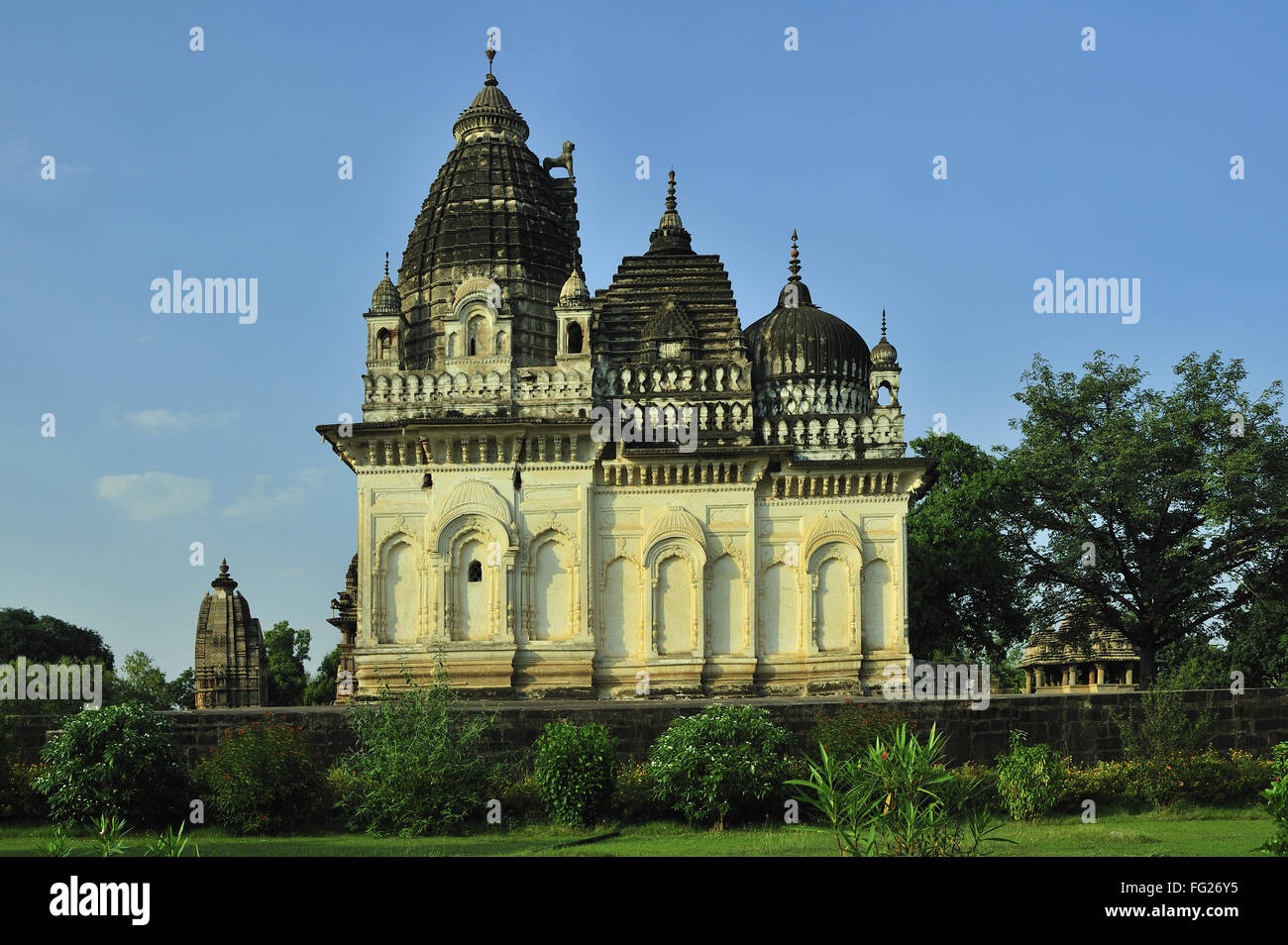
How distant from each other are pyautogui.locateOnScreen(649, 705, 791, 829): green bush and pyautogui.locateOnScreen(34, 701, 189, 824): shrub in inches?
294

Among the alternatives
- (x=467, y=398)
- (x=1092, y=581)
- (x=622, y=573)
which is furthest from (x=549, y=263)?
(x=1092, y=581)

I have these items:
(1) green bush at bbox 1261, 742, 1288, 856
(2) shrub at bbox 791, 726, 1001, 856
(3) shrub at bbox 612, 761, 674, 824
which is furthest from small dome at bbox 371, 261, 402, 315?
(1) green bush at bbox 1261, 742, 1288, 856

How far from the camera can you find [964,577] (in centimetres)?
3981

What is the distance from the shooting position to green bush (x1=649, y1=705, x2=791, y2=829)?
20.9m

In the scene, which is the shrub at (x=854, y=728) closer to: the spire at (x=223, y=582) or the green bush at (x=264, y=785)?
the green bush at (x=264, y=785)

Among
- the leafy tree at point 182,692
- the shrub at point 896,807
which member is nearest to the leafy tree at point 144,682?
the leafy tree at point 182,692

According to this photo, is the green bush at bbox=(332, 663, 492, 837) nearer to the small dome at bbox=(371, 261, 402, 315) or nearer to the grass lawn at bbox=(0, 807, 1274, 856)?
the grass lawn at bbox=(0, 807, 1274, 856)

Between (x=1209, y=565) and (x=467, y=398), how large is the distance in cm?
1989

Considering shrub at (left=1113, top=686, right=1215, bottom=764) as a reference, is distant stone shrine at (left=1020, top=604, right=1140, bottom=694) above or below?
below

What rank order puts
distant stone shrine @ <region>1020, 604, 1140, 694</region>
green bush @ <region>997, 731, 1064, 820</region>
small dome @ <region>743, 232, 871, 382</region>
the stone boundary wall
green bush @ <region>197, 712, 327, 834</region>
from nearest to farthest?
green bush @ <region>197, 712, 327, 834</region> → green bush @ <region>997, 731, 1064, 820</region> → the stone boundary wall → small dome @ <region>743, 232, 871, 382</region> → distant stone shrine @ <region>1020, 604, 1140, 694</region>

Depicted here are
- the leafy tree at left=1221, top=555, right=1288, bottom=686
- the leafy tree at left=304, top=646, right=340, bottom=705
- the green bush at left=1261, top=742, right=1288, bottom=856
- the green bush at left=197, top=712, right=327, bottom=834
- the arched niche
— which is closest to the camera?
the green bush at left=1261, top=742, right=1288, bottom=856
